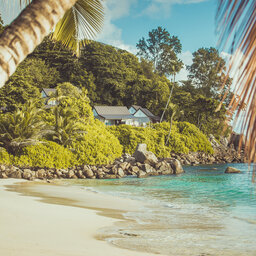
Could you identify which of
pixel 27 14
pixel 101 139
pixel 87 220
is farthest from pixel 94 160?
pixel 27 14

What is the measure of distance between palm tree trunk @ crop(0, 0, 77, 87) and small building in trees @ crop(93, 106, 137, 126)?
4309 centimetres

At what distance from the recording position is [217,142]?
141 ft

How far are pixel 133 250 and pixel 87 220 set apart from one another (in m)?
2.37

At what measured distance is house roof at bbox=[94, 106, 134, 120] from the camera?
46778 millimetres

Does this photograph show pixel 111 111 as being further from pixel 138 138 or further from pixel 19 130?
pixel 19 130

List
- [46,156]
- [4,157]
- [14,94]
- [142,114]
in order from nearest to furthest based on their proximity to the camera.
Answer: [4,157]
[46,156]
[14,94]
[142,114]

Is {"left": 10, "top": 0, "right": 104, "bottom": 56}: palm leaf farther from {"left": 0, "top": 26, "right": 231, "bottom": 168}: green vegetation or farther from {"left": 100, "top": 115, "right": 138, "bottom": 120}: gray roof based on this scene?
{"left": 100, "top": 115, "right": 138, "bottom": 120}: gray roof

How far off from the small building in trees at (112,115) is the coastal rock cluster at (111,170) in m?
21.2

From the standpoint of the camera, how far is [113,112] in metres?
48.2

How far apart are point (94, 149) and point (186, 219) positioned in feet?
44.7

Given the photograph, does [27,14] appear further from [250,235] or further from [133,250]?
[250,235]

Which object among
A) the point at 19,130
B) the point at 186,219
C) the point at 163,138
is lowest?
the point at 186,219

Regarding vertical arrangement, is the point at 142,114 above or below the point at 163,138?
above

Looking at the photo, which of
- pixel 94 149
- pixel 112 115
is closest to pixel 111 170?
pixel 94 149
